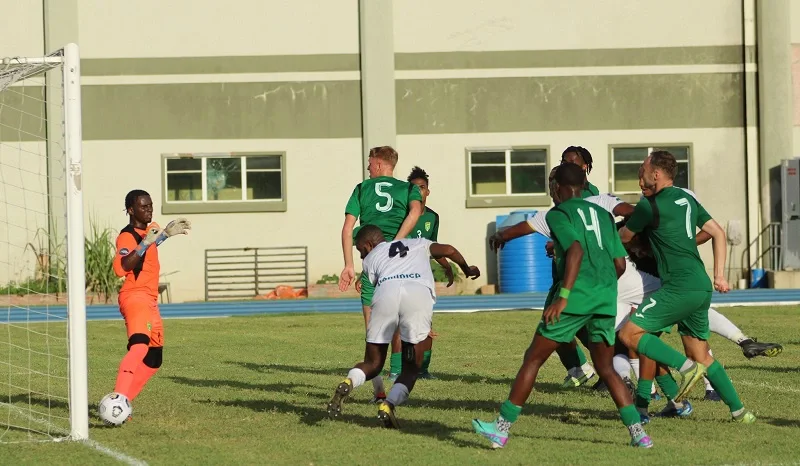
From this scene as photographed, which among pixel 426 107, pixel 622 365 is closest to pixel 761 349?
pixel 622 365

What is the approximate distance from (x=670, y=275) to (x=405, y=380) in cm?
207

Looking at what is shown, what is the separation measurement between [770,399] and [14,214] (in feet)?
71.7

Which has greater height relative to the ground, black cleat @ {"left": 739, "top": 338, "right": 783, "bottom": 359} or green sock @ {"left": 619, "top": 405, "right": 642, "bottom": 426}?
black cleat @ {"left": 739, "top": 338, "right": 783, "bottom": 359}

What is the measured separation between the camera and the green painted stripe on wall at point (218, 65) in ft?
99.1

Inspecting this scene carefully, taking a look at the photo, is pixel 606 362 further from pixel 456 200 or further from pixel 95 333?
pixel 456 200

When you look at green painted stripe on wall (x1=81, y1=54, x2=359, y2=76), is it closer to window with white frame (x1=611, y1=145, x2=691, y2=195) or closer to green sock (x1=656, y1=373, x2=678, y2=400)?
window with white frame (x1=611, y1=145, x2=691, y2=195)

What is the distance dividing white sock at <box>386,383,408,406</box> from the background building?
21.1 metres

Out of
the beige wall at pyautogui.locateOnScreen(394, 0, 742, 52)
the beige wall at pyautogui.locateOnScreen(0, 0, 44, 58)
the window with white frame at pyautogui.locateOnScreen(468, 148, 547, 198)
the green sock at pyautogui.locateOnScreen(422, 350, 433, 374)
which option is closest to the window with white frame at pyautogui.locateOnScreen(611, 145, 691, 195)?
the window with white frame at pyautogui.locateOnScreen(468, 148, 547, 198)

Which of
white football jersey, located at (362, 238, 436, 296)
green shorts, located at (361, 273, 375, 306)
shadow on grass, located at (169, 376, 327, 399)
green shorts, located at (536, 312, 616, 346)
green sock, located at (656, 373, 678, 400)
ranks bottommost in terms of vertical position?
shadow on grass, located at (169, 376, 327, 399)

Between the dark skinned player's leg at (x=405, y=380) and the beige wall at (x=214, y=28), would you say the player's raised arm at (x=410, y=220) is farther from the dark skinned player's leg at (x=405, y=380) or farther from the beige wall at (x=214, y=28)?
the beige wall at (x=214, y=28)

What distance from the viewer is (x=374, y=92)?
99.3 feet

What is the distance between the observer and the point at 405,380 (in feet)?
30.9

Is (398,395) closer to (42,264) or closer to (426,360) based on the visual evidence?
(426,360)

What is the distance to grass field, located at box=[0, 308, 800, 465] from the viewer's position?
8172 millimetres
